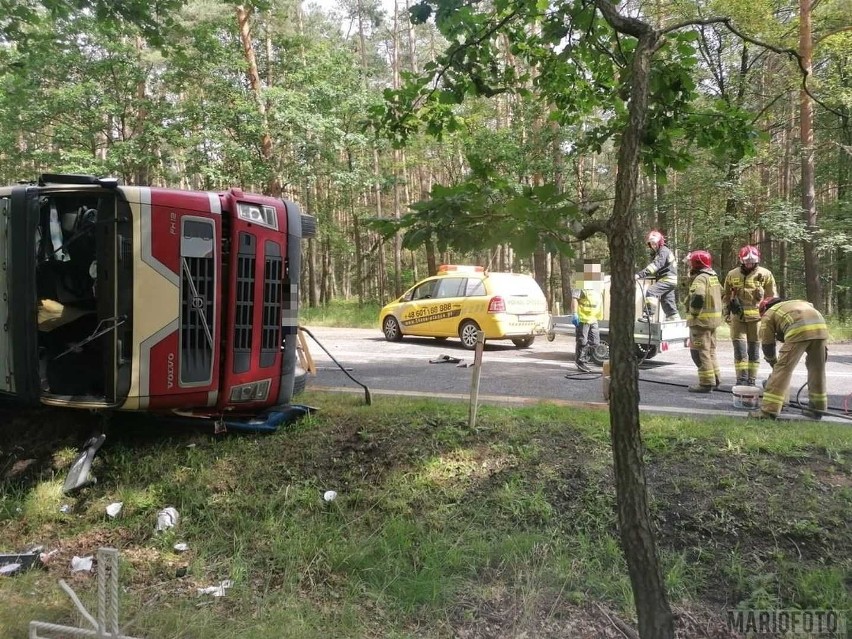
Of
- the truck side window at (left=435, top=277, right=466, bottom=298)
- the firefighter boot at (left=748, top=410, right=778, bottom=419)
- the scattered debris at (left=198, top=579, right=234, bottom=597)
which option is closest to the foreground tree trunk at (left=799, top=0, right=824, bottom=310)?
the truck side window at (left=435, top=277, right=466, bottom=298)

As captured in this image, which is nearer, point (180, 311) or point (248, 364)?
point (180, 311)

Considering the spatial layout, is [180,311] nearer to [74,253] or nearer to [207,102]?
[74,253]

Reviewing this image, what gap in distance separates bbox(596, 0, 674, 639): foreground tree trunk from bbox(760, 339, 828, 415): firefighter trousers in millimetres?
4160

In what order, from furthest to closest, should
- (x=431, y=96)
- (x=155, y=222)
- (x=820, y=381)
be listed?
(x=820, y=381)
(x=155, y=222)
(x=431, y=96)

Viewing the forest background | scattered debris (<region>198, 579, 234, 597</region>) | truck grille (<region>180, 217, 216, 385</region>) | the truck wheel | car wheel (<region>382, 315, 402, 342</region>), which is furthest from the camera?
the forest background

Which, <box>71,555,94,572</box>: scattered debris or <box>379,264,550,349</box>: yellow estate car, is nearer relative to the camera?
<box>71,555,94,572</box>: scattered debris

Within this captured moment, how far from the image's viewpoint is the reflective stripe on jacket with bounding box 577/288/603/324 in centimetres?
895

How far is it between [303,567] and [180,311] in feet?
6.81

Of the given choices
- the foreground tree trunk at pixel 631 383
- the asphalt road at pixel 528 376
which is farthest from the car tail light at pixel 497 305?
the foreground tree trunk at pixel 631 383

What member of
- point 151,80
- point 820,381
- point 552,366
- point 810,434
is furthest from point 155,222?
point 151,80

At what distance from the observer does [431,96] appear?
3.36 meters

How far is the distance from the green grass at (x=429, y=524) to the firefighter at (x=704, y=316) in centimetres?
199

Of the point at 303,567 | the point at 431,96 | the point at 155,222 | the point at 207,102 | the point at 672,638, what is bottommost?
the point at 303,567

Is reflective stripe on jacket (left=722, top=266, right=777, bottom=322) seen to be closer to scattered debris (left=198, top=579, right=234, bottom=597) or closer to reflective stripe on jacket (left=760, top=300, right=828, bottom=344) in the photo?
reflective stripe on jacket (left=760, top=300, right=828, bottom=344)
